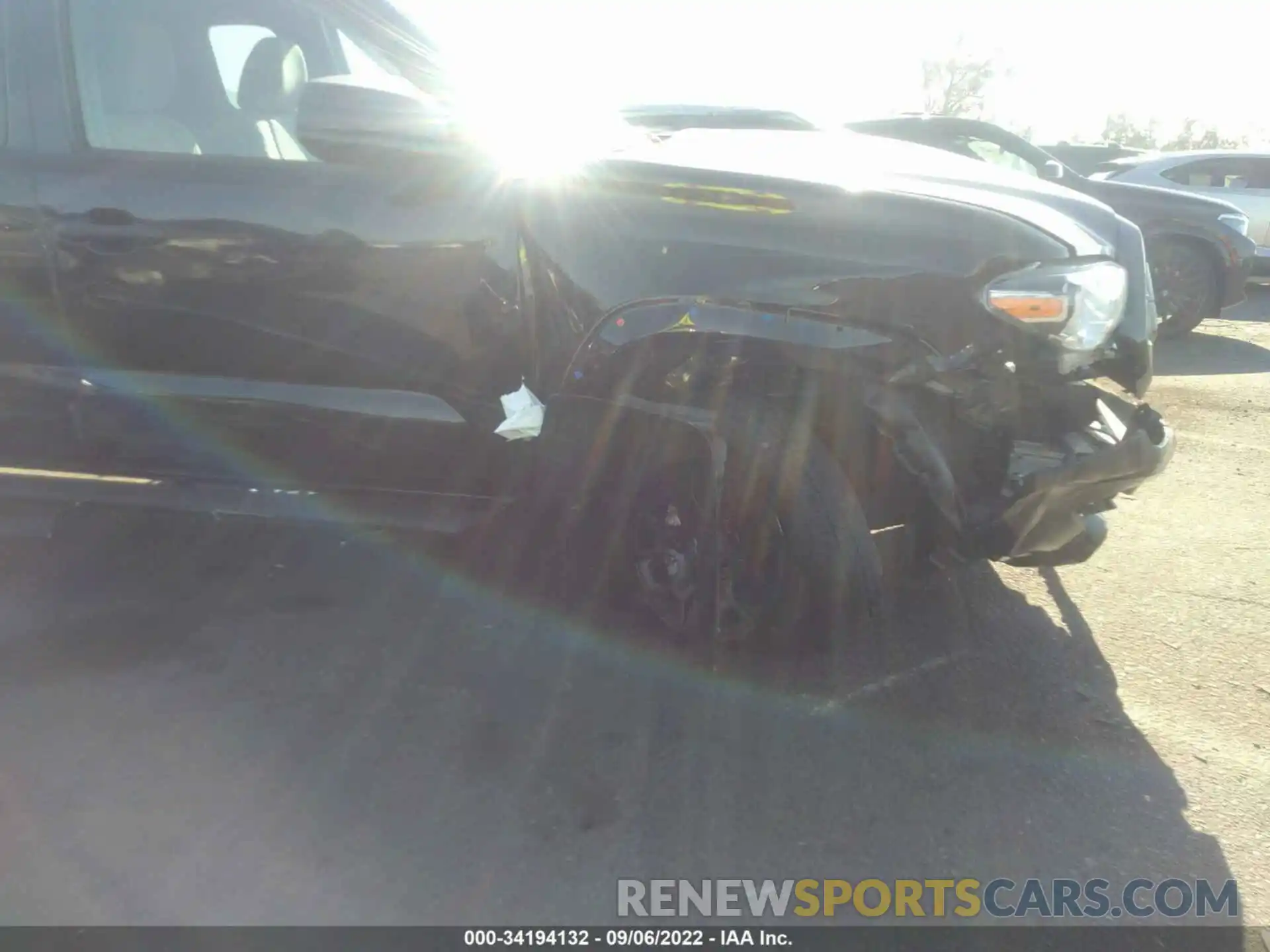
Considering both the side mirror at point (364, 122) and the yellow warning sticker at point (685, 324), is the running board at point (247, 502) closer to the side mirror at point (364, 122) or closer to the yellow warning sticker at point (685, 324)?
the yellow warning sticker at point (685, 324)

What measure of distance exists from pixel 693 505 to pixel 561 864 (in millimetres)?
1023

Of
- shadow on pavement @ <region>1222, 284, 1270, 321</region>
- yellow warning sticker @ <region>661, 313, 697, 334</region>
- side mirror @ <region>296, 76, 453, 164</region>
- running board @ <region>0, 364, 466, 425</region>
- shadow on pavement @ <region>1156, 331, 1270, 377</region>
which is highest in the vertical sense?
side mirror @ <region>296, 76, 453, 164</region>

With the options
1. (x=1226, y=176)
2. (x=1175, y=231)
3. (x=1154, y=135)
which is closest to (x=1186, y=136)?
(x=1154, y=135)

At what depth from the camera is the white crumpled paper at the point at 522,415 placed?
111 inches

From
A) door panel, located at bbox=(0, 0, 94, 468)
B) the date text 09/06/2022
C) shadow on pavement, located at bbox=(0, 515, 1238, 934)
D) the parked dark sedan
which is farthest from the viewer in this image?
the parked dark sedan

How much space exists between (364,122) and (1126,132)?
6309cm

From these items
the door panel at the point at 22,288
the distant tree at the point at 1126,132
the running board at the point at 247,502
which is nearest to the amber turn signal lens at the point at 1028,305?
the running board at the point at 247,502

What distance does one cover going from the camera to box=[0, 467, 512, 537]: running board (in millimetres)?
2939

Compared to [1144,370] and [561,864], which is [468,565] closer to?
[561,864]

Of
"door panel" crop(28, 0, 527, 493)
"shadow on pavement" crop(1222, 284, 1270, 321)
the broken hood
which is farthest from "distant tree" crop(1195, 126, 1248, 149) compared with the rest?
"door panel" crop(28, 0, 527, 493)

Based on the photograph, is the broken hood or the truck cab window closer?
the broken hood

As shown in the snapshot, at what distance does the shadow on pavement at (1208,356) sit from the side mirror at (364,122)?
613 cm

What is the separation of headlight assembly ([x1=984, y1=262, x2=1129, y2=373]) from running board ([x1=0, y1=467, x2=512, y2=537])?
1458mm

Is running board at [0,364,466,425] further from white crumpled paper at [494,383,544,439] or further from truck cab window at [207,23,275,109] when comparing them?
truck cab window at [207,23,275,109]
